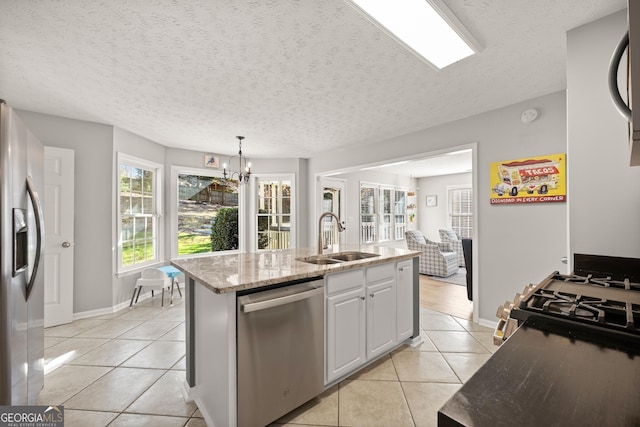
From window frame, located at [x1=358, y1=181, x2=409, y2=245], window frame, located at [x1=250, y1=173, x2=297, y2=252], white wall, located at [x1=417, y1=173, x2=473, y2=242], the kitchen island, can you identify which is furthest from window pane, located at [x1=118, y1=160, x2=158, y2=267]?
white wall, located at [x1=417, y1=173, x2=473, y2=242]

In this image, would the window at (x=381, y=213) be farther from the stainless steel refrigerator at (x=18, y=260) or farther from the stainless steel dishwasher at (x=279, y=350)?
the stainless steel refrigerator at (x=18, y=260)

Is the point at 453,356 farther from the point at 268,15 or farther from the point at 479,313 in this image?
the point at 268,15

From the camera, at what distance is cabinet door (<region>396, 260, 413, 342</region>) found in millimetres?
2422

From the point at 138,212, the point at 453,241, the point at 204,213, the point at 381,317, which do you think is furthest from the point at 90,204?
the point at 453,241

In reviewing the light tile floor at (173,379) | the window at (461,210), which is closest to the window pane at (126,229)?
the light tile floor at (173,379)

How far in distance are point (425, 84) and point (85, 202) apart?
4.15 m

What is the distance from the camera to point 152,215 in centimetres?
431

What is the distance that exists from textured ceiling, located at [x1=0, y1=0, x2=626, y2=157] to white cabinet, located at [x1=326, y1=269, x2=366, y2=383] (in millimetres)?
1655

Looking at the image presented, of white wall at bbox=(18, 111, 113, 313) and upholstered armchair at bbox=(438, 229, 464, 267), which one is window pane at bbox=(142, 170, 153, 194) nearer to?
white wall at bbox=(18, 111, 113, 313)

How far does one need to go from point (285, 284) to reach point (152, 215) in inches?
145

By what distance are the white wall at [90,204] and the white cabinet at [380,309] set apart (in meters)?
3.45

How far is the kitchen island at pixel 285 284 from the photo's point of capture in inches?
56.3

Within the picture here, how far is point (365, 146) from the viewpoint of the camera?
4520 mm

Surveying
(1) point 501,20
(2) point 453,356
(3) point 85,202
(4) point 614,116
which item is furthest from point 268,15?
(3) point 85,202
